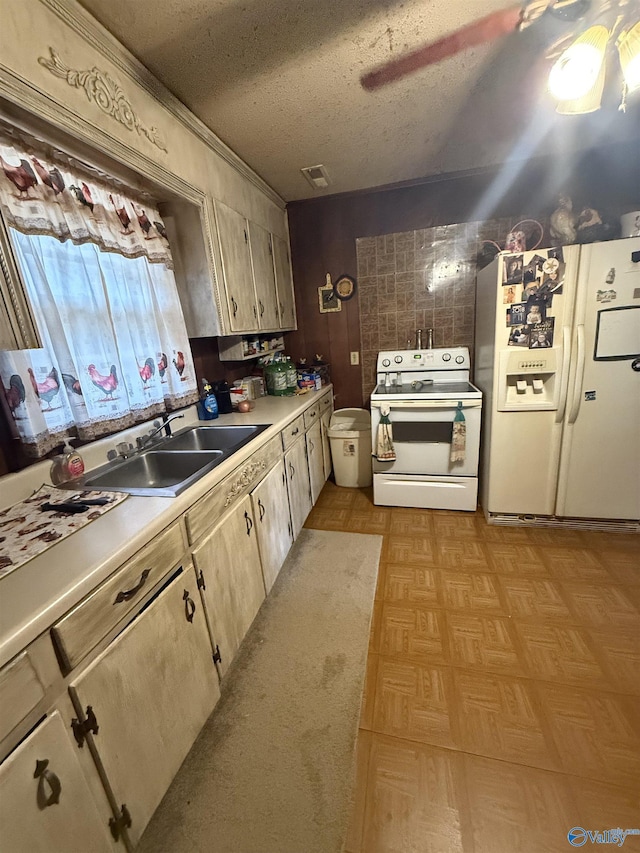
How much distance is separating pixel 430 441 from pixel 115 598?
2.06 m

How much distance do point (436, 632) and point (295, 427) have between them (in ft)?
4.28

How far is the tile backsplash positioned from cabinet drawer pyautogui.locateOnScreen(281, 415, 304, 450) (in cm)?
114

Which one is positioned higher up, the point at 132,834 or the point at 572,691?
the point at 132,834

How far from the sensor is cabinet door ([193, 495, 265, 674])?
1.25 metres

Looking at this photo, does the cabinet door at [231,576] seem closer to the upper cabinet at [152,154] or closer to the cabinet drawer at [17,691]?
the cabinet drawer at [17,691]

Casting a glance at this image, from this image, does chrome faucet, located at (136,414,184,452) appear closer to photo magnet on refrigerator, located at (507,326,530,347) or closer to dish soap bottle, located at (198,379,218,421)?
dish soap bottle, located at (198,379,218,421)

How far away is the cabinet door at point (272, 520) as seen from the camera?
166cm

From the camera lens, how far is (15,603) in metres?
0.69

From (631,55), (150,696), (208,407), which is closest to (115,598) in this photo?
(150,696)

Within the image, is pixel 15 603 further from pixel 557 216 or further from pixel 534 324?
pixel 557 216

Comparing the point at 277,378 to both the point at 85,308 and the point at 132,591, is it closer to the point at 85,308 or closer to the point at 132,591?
the point at 85,308

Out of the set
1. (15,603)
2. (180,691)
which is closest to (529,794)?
(180,691)

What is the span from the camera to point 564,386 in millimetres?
2043

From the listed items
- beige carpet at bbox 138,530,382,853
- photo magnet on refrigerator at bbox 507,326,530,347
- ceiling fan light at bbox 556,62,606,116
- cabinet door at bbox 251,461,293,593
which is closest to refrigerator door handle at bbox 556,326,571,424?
photo magnet on refrigerator at bbox 507,326,530,347
